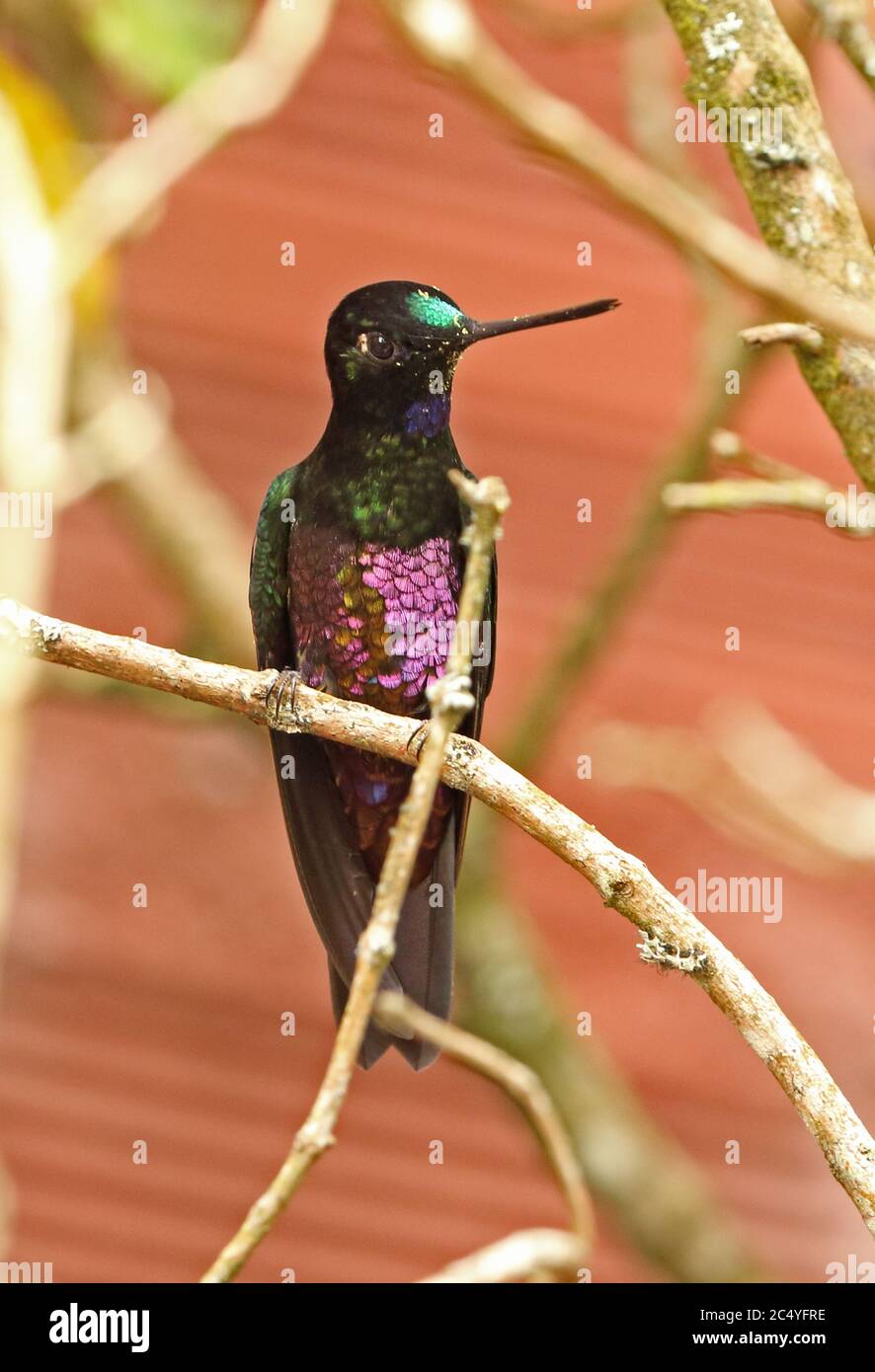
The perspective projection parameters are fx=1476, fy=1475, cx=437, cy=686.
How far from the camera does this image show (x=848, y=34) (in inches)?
76.7

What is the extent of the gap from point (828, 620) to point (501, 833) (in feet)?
4.32

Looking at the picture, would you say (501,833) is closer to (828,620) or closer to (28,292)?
(828,620)

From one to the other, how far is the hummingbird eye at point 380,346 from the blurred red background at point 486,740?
1.77 meters

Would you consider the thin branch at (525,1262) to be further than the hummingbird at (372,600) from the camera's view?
No

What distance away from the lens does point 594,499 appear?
179 inches

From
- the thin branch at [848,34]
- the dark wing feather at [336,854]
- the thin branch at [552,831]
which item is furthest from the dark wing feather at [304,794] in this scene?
the thin branch at [848,34]

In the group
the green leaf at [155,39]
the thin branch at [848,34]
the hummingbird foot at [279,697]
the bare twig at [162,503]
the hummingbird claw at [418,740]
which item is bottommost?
the hummingbird claw at [418,740]

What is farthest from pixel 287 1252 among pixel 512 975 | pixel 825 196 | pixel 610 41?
pixel 610 41

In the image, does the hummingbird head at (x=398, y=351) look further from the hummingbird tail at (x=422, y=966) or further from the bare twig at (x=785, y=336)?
the hummingbird tail at (x=422, y=966)

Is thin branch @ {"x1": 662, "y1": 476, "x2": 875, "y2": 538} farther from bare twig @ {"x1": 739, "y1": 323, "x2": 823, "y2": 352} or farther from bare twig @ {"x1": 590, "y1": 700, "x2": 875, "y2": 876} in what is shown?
bare twig @ {"x1": 590, "y1": 700, "x2": 875, "y2": 876}

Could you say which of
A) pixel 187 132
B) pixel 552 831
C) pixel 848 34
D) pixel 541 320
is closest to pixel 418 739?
pixel 552 831

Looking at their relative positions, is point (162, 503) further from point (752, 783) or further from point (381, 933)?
point (381, 933)

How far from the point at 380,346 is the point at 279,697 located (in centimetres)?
62

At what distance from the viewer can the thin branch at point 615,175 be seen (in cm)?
152
